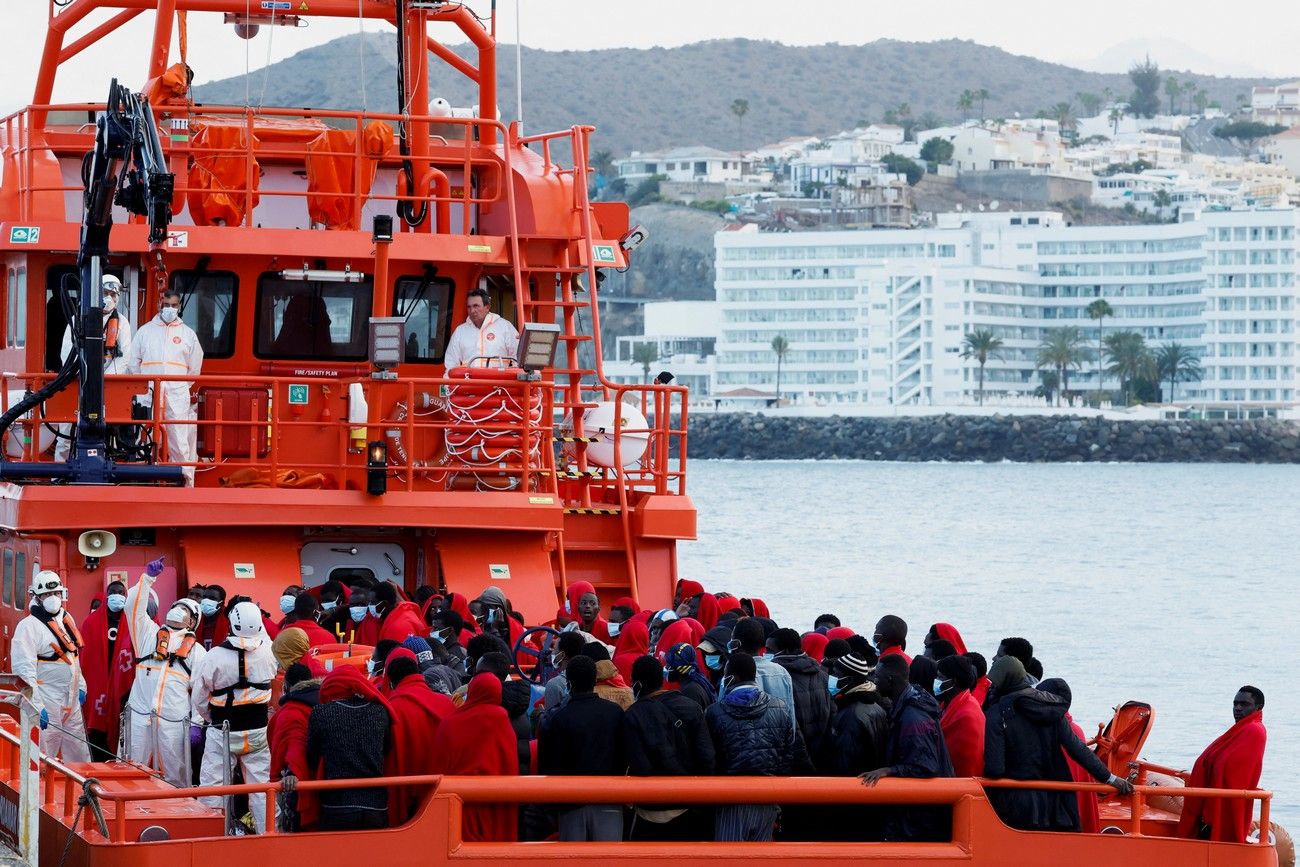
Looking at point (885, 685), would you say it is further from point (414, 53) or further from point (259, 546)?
point (414, 53)

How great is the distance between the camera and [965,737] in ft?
36.0

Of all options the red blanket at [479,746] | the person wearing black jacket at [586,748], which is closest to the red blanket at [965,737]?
the person wearing black jacket at [586,748]

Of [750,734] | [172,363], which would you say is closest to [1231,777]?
[750,734]

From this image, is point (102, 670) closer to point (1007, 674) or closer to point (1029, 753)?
point (1007, 674)

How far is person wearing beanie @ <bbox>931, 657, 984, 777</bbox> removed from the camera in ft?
36.0

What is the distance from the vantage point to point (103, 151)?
15773 millimetres

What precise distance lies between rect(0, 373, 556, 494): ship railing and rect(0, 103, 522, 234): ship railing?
1.42 metres

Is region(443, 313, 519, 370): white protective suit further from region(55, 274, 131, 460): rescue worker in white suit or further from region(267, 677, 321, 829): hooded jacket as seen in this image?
region(267, 677, 321, 829): hooded jacket

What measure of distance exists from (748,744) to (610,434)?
8165mm

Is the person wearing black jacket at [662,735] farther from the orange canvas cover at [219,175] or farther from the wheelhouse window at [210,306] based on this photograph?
the orange canvas cover at [219,175]

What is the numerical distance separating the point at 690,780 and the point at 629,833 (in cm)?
71

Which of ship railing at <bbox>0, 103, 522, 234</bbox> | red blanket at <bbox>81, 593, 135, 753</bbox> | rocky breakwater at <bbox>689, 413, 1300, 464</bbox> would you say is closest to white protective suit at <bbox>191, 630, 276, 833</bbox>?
red blanket at <bbox>81, 593, 135, 753</bbox>

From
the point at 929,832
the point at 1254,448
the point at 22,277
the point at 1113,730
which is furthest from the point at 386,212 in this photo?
the point at 1254,448

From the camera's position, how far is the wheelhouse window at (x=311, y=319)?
58.0 ft
